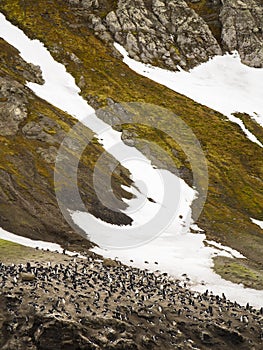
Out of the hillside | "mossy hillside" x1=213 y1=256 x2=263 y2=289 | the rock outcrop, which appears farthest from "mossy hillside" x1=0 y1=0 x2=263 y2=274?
the rock outcrop

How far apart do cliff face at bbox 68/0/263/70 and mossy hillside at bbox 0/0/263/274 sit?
7892 mm

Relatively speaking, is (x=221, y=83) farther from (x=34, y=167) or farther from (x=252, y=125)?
(x=34, y=167)

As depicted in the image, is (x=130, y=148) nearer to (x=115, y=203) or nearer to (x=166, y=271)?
(x=115, y=203)

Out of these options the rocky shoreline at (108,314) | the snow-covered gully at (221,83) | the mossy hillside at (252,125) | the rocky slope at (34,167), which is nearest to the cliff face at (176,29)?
the snow-covered gully at (221,83)

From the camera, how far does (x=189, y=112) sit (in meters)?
106

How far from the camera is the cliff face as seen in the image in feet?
439

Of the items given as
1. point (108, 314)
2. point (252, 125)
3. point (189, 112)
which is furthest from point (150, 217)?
point (252, 125)

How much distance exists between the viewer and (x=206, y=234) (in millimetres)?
59656

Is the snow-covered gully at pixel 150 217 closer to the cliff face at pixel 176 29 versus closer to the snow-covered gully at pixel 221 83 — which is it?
the snow-covered gully at pixel 221 83

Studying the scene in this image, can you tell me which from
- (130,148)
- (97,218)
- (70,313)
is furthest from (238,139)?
(70,313)

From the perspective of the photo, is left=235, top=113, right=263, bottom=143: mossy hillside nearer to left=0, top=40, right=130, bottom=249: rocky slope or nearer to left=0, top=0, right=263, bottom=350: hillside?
left=0, top=0, right=263, bottom=350: hillside

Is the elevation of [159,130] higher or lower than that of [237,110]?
lower

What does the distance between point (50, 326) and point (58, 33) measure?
112986 mm

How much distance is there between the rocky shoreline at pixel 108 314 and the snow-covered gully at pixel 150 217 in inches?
238
